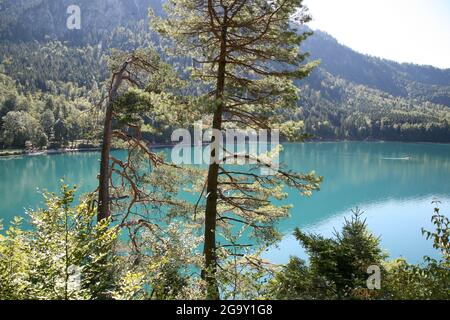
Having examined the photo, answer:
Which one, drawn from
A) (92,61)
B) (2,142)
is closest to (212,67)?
(2,142)

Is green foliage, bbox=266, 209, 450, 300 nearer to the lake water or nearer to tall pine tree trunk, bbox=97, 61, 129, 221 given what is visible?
tall pine tree trunk, bbox=97, 61, 129, 221

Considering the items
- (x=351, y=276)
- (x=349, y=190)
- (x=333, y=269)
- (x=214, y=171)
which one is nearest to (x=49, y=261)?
(x=214, y=171)

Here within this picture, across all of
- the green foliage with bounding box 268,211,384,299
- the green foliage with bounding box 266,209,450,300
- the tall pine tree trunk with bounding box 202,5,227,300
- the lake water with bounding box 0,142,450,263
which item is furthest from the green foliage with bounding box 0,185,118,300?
the lake water with bounding box 0,142,450,263

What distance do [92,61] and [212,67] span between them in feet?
586

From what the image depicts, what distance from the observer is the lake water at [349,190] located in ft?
97.6

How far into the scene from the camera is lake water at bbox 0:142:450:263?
29734mm

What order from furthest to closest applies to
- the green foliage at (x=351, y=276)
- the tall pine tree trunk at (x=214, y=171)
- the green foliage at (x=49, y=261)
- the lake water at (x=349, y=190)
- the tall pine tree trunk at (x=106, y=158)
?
1. the lake water at (x=349, y=190)
2. the tall pine tree trunk at (x=106, y=158)
3. the tall pine tree trunk at (x=214, y=171)
4. the green foliage at (x=351, y=276)
5. the green foliage at (x=49, y=261)

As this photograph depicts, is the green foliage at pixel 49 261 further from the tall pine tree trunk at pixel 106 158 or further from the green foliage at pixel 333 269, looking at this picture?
the tall pine tree trunk at pixel 106 158

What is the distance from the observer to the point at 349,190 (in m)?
51.2

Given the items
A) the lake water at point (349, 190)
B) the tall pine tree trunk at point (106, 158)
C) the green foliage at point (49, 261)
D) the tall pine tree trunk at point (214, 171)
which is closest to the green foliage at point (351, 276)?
the tall pine tree trunk at point (214, 171)

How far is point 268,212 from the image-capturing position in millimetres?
9000

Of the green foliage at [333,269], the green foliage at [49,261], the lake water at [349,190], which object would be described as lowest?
the lake water at [349,190]

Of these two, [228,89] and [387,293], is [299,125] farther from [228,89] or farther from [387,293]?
[387,293]
